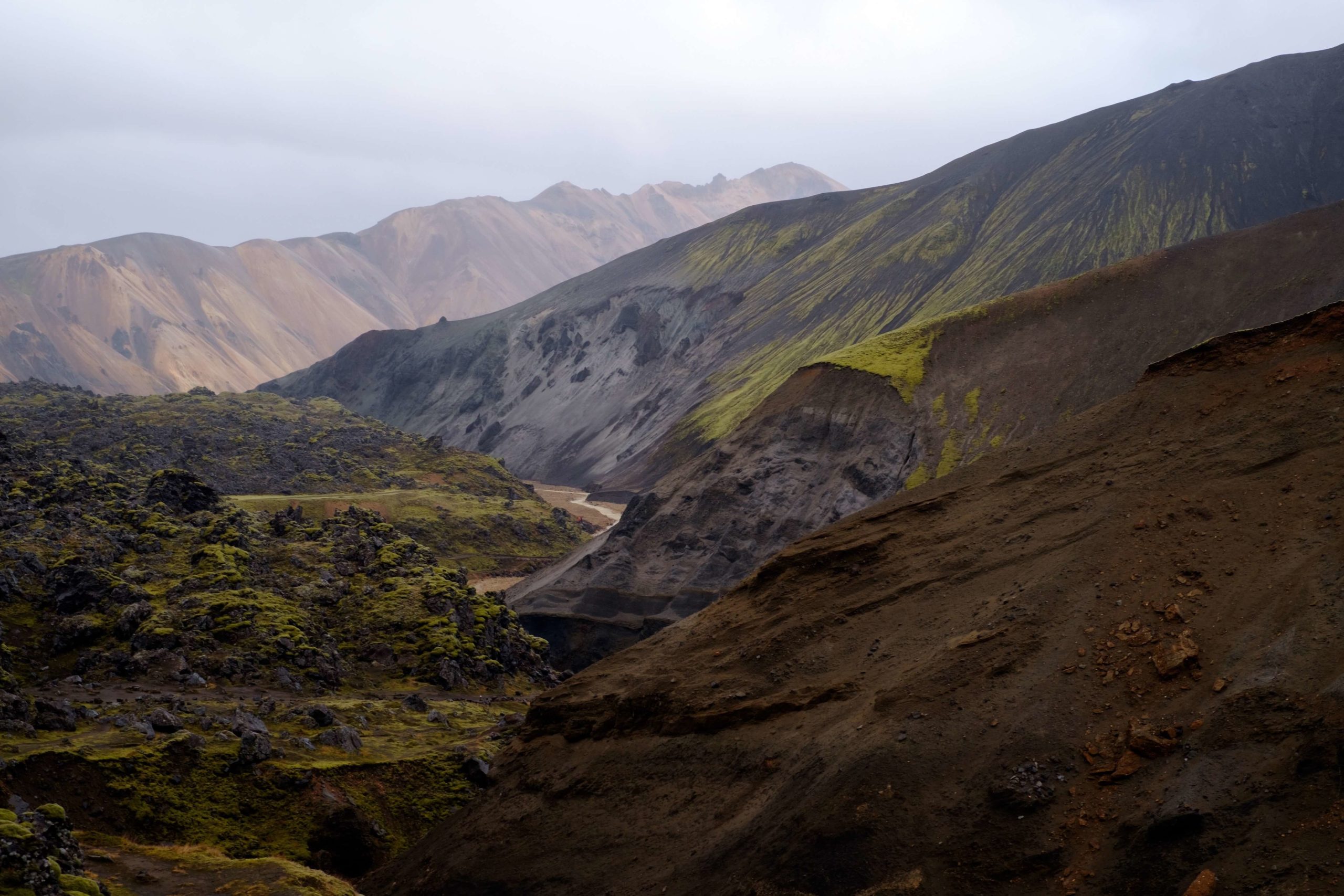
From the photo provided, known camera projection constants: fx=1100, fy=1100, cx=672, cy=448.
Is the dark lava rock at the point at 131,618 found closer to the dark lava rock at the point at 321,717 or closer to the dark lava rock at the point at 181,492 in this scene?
the dark lava rock at the point at 321,717

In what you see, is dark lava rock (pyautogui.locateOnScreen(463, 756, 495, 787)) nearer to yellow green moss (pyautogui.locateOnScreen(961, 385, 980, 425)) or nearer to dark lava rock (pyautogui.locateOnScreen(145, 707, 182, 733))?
dark lava rock (pyautogui.locateOnScreen(145, 707, 182, 733))

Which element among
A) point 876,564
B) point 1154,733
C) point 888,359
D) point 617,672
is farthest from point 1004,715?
point 888,359

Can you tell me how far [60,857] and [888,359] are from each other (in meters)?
51.1

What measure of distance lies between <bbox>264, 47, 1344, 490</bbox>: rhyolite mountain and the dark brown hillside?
234 feet

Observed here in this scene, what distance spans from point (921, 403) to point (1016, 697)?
4238cm

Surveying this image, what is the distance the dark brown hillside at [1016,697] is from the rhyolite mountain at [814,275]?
2806 inches

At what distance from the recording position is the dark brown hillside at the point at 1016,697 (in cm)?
1418

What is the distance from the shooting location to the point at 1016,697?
55.7ft

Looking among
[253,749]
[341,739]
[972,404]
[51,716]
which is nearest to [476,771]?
[341,739]

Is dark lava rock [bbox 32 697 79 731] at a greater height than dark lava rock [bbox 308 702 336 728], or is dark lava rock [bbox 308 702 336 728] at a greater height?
dark lava rock [bbox 32 697 79 731]

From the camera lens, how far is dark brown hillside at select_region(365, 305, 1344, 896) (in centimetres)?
1418

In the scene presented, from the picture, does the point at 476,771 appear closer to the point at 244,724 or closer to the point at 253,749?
the point at 253,749

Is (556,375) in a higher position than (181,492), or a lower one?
higher

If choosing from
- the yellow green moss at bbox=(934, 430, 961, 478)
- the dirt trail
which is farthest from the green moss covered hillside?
the dirt trail
